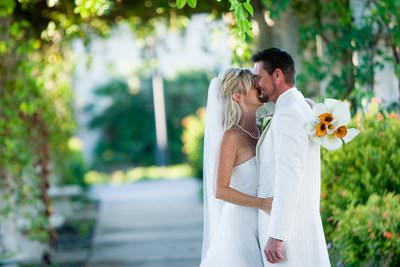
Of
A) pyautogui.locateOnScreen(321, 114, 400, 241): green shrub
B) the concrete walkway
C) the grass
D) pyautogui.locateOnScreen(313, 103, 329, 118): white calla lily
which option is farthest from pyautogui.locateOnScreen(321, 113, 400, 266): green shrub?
the grass

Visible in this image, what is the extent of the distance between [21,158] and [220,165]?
4.53 metres

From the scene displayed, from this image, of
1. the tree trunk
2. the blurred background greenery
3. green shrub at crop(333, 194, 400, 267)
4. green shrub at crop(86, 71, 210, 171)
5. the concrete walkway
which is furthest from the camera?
green shrub at crop(86, 71, 210, 171)

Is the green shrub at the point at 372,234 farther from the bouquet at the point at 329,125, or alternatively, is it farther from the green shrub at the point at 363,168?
the bouquet at the point at 329,125

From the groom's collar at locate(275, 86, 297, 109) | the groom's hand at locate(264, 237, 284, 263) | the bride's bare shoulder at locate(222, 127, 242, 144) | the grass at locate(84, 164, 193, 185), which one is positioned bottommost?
the grass at locate(84, 164, 193, 185)

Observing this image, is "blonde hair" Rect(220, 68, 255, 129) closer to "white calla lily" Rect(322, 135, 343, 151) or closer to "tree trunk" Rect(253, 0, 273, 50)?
"white calla lily" Rect(322, 135, 343, 151)

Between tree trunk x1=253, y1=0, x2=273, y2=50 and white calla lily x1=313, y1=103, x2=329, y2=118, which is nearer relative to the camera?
white calla lily x1=313, y1=103, x2=329, y2=118

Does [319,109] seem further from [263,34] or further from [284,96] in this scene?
[263,34]

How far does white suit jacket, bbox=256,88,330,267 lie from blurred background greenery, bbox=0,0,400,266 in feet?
1.36

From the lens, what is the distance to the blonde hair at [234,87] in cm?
377

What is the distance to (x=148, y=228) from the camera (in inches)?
463

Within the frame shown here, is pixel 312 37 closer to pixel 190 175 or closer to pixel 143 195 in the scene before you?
pixel 143 195

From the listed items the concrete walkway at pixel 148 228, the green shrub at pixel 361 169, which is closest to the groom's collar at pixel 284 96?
the green shrub at pixel 361 169

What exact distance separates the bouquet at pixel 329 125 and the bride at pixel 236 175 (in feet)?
1.17

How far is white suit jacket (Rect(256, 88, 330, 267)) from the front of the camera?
3.40m
